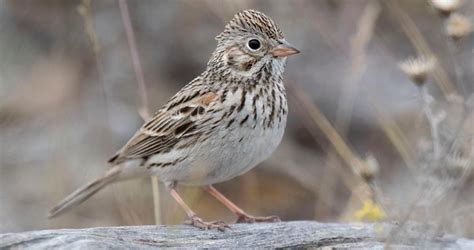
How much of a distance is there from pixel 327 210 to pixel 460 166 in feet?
10.6

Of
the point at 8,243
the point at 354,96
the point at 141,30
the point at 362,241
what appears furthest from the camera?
the point at 141,30

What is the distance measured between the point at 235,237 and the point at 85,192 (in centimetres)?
139

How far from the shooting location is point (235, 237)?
4.95 metres

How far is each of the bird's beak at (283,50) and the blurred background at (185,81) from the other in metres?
1.31

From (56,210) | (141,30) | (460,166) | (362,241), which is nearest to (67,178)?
(56,210)

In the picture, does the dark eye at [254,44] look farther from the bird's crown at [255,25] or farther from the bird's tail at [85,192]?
the bird's tail at [85,192]

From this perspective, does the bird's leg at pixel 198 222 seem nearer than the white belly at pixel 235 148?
Yes

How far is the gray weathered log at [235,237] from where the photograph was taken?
4297 millimetres

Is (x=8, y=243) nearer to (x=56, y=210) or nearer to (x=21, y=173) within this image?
(x=56, y=210)

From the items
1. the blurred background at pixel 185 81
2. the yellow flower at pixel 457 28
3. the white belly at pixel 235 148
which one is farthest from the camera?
the blurred background at pixel 185 81

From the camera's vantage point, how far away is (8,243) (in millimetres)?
4219

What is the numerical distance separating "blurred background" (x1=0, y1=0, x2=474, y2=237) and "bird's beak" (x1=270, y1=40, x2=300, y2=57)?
4.28 feet

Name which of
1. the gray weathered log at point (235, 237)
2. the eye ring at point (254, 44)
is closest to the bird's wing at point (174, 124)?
the eye ring at point (254, 44)

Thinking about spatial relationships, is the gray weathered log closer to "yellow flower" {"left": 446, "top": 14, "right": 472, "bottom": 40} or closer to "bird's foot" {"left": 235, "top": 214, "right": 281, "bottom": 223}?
"bird's foot" {"left": 235, "top": 214, "right": 281, "bottom": 223}
